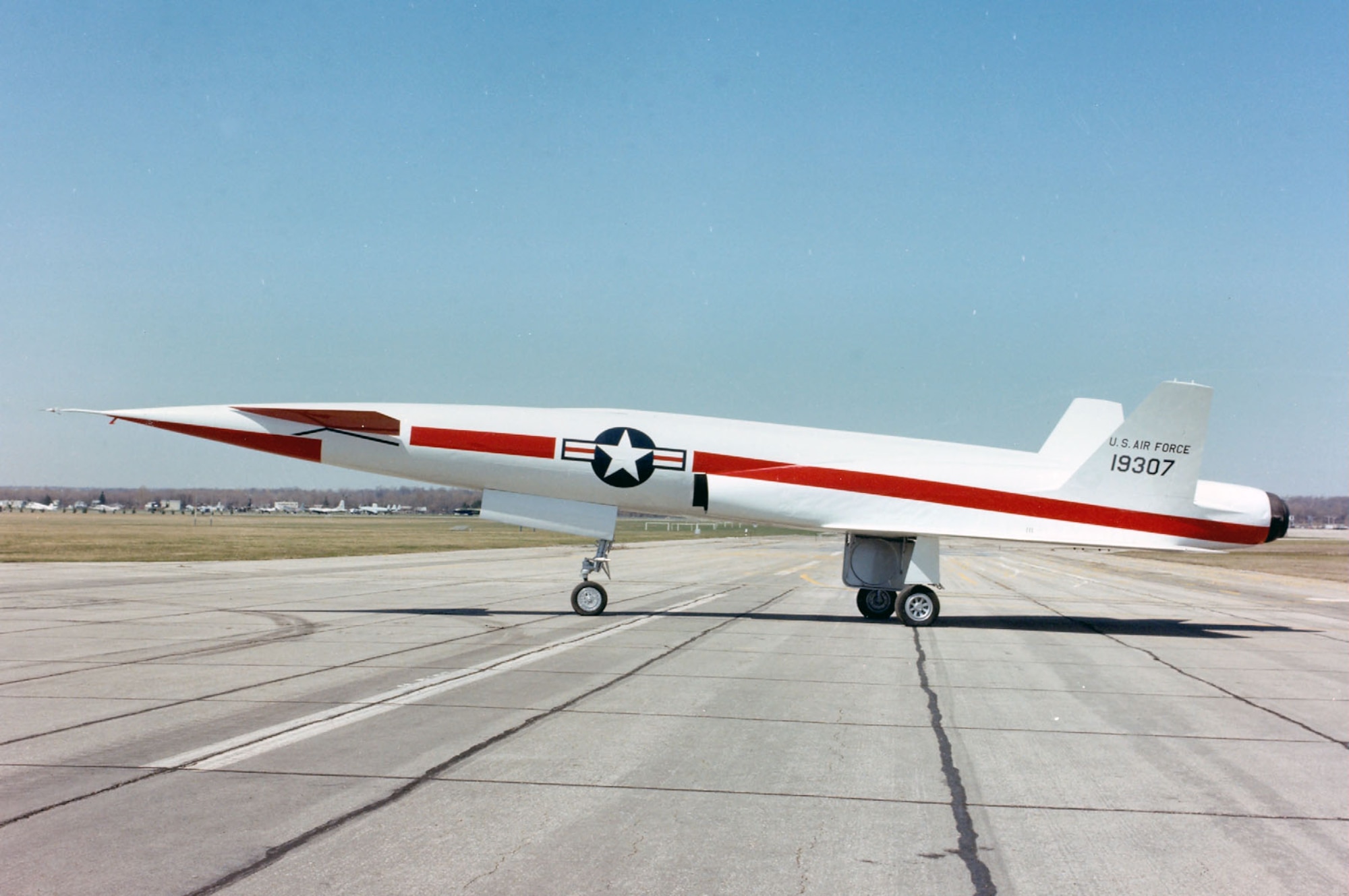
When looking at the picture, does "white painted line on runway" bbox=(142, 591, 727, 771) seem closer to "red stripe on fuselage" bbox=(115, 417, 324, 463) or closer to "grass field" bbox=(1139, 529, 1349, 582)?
"red stripe on fuselage" bbox=(115, 417, 324, 463)

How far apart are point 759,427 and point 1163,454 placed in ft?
26.0

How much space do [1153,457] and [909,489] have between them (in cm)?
491

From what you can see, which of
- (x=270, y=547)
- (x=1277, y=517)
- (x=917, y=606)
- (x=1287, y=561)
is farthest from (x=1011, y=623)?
(x=1287, y=561)

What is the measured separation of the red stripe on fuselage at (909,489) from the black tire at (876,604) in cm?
230

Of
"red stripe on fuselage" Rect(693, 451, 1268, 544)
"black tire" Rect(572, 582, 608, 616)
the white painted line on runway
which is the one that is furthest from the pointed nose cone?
the white painted line on runway

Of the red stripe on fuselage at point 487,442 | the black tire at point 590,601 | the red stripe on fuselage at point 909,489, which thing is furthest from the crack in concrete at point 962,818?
the red stripe on fuselage at point 487,442

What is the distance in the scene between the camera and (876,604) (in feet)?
68.0

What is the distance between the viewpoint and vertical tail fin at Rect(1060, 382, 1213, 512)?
65.2ft

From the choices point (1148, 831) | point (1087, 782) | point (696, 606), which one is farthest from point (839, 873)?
point (696, 606)

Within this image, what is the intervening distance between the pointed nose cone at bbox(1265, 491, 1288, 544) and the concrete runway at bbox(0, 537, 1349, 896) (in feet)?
9.69

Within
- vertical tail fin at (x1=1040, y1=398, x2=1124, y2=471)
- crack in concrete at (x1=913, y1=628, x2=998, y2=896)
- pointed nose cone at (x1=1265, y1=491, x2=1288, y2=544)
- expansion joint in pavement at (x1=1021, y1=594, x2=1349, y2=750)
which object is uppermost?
vertical tail fin at (x1=1040, y1=398, x2=1124, y2=471)

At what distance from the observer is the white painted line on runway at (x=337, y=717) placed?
7773 millimetres

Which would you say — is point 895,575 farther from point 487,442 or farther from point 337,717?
point 337,717

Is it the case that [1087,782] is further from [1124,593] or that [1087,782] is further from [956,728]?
[1124,593]
